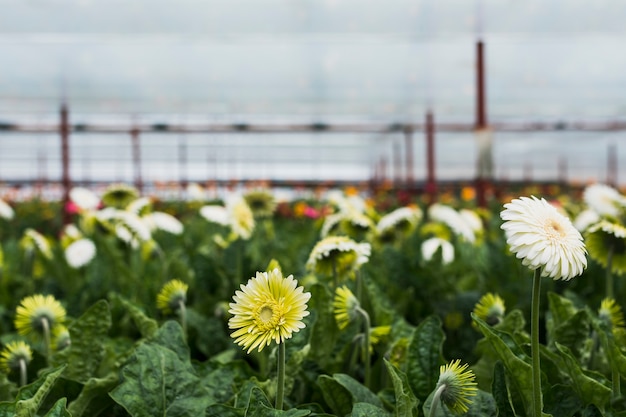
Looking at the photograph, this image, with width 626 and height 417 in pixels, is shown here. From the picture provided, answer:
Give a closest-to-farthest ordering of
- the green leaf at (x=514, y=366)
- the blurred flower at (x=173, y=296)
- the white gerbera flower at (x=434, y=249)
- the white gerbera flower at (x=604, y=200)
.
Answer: the green leaf at (x=514, y=366) < the blurred flower at (x=173, y=296) < the white gerbera flower at (x=604, y=200) < the white gerbera flower at (x=434, y=249)

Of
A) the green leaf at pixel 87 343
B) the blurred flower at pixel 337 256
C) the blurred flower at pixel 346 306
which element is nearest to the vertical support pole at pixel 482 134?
the blurred flower at pixel 337 256

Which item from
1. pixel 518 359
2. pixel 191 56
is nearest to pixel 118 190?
pixel 518 359

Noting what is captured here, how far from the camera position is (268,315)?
776 mm

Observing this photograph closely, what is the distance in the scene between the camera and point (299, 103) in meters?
9.76

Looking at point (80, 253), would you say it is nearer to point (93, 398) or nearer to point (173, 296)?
point (173, 296)

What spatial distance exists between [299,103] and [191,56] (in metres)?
3.70

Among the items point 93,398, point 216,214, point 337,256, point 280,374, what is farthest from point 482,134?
point 280,374

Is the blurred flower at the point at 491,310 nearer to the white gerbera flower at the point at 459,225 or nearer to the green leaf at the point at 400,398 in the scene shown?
the green leaf at the point at 400,398

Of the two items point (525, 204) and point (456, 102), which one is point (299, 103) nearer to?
point (456, 102)

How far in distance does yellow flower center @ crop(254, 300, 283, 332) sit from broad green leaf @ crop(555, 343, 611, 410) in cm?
42

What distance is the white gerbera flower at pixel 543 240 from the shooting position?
2.52ft

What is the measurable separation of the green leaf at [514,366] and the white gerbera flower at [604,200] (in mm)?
1218

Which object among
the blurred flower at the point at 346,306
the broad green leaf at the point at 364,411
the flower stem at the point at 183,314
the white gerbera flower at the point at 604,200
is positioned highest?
the white gerbera flower at the point at 604,200

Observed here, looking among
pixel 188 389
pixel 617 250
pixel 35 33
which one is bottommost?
pixel 188 389
